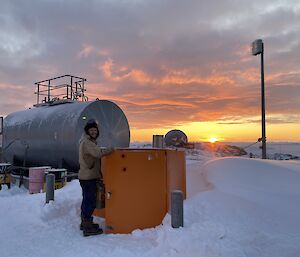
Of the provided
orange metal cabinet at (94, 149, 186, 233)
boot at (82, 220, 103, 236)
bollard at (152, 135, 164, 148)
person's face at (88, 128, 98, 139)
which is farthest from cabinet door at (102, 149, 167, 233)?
bollard at (152, 135, 164, 148)

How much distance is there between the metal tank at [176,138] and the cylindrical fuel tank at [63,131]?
1275cm

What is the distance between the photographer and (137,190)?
625 centimetres

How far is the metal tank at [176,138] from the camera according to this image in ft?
91.6

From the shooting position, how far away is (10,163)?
18.0 m

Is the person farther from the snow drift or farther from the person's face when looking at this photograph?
the snow drift

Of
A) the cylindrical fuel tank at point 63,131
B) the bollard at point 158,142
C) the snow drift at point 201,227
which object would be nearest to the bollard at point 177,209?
the snow drift at point 201,227

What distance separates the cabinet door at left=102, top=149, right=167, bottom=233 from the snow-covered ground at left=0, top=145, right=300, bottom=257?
288 mm

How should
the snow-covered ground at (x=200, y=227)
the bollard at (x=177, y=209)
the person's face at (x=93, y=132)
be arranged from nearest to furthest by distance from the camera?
1. the snow-covered ground at (x=200, y=227)
2. the bollard at (x=177, y=209)
3. the person's face at (x=93, y=132)

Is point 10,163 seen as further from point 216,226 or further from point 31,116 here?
point 216,226

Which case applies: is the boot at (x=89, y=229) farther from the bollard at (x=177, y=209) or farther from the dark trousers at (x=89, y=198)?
the bollard at (x=177, y=209)

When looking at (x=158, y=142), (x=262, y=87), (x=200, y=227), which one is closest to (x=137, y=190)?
(x=200, y=227)

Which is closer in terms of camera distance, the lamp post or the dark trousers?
the dark trousers

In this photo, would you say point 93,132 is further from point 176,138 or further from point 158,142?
point 176,138

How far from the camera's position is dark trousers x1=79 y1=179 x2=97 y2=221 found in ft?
21.1
